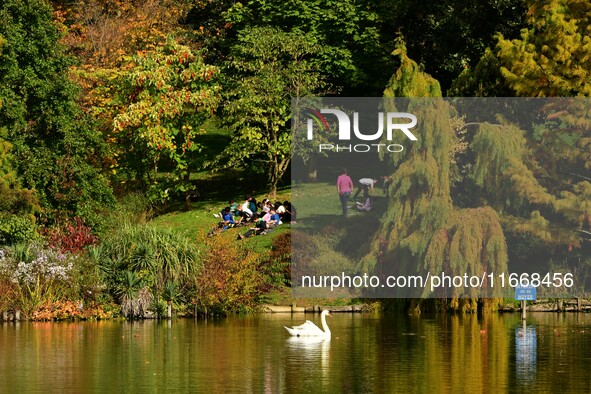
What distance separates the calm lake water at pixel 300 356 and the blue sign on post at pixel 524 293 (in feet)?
2.31

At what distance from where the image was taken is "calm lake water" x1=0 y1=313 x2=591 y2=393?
31.3 meters

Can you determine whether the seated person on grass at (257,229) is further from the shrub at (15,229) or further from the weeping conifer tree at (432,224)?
the shrub at (15,229)

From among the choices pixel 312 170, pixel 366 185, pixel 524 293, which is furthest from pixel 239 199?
pixel 524 293

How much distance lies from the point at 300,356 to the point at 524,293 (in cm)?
1188

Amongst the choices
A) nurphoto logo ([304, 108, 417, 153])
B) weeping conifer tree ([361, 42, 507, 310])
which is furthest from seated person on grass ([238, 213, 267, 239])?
weeping conifer tree ([361, 42, 507, 310])

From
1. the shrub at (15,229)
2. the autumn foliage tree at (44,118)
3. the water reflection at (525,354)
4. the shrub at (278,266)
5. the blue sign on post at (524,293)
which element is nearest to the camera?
the water reflection at (525,354)

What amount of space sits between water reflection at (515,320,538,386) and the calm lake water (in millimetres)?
25

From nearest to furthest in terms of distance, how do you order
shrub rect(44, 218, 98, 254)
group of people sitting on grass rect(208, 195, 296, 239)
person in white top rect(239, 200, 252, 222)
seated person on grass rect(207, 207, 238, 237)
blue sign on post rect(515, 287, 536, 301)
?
blue sign on post rect(515, 287, 536, 301) → shrub rect(44, 218, 98, 254) → group of people sitting on grass rect(208, 195, 296, 239) → seated person on grass rect(207, 207, 238, 237) → person in white top rect(239, 200, 252, 222)

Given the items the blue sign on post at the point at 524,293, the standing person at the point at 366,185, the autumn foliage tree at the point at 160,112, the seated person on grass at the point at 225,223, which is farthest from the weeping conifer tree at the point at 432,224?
the autumn foliage tree at the point at 160,112

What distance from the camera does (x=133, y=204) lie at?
185 ft

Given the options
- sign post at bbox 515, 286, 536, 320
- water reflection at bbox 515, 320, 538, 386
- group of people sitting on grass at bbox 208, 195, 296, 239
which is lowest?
water reflection at bbox 515, 320, 538, 386

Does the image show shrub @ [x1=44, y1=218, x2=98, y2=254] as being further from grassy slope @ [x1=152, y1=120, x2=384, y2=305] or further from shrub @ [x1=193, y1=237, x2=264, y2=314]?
shrub @ [x1=193, y1=237, x2=264, y2=314]

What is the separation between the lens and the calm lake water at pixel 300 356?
1234 inches

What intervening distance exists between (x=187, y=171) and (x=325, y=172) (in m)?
6.78
